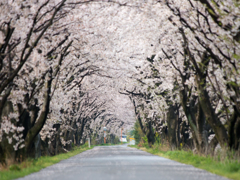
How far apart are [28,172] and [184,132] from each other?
21.0 metres

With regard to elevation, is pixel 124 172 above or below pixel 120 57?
below

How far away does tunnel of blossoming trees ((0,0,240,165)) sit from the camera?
14.3 meters

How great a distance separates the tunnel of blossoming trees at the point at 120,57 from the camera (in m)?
14.3

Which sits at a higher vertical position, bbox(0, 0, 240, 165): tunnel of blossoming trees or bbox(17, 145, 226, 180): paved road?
bbox(0, 0, 240, 165): tunnel of blossoming trees

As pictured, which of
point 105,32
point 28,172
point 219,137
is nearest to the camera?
point 28,172

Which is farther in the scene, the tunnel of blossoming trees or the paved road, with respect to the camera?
the tunnel of blossoming trees

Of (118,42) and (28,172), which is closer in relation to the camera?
(28,172)

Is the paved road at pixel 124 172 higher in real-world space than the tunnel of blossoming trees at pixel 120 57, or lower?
lower

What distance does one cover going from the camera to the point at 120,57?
31828 millimetres

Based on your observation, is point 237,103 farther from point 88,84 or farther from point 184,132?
point 88,84

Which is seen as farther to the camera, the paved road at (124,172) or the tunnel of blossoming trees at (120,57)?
the tunnel of blossoming trees at (120,57)

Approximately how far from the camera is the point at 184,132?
107ft

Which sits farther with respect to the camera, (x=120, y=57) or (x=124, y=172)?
(x=120, y=57)

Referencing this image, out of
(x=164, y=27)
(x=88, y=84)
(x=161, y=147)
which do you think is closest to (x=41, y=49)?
(x=164, y=27)
